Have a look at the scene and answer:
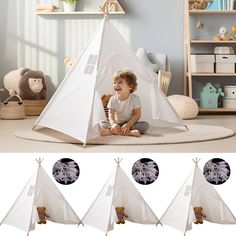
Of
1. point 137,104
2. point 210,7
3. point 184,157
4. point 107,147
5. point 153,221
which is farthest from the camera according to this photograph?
point 210,7

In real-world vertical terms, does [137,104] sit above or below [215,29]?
below

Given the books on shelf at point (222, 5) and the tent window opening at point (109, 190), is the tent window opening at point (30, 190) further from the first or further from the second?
the books on shelf at point (222, 5)

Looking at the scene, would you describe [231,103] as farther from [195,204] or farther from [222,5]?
[195,204]

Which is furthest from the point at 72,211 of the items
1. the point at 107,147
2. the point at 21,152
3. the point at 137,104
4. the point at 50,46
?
the point at 50,46

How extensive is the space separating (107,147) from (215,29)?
9.84ft

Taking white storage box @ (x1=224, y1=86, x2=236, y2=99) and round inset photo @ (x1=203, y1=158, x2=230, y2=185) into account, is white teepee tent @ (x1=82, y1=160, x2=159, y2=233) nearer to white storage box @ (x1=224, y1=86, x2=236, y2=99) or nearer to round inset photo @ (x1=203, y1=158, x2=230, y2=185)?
round inset photo @ (x1=203, y1=158, x2=230, y2=185)

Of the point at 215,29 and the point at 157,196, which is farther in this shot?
the point at 215,29

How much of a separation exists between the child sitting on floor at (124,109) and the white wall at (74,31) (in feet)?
7.32

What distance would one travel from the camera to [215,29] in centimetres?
643

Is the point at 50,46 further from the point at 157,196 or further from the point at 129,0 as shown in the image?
the point at 157,196

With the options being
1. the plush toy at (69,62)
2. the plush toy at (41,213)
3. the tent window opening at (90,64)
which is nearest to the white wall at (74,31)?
the plush toy at (69,62)

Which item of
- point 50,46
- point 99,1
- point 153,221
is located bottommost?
point 153,221

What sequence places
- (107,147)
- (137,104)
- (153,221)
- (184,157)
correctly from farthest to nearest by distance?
(137,104) → (107,147) → (184,157) → (153,221)

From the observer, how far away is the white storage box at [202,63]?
624cm
